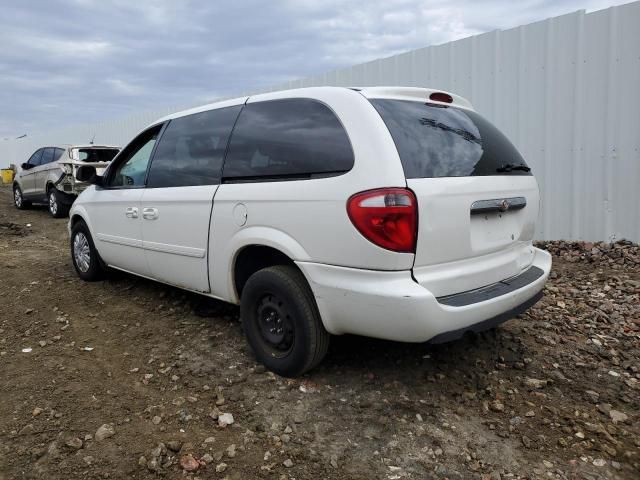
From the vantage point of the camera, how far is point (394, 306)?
2471 millimetres

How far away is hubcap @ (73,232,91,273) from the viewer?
538 cm

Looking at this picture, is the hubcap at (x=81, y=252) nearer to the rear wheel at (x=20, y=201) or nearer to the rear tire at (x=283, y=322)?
the rear tire at (x=283, y=322)

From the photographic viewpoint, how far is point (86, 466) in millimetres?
2377

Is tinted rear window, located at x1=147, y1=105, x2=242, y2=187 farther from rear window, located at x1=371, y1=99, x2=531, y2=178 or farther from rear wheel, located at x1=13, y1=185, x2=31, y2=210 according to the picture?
rear wheel, located at x1=13, y1=185, x2=31, y2=210

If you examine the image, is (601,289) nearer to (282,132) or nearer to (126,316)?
(282,132)

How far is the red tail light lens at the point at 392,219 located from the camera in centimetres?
248

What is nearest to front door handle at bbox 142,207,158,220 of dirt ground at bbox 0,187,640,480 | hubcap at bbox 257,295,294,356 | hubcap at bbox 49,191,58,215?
A: dirt ground at bbox 0,187,640,480

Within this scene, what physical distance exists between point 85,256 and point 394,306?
4.17m

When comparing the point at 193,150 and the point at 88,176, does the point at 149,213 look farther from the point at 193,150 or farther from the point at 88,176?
the point at 88,176

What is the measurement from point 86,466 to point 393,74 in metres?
6.73

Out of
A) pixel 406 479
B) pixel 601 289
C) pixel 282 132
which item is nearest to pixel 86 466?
pixel 406 479

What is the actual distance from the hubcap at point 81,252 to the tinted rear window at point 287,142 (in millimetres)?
2774

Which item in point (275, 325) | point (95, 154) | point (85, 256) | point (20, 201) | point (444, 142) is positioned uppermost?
point (95, 154)

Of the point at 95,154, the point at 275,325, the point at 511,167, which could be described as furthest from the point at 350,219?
the point at 95,154
